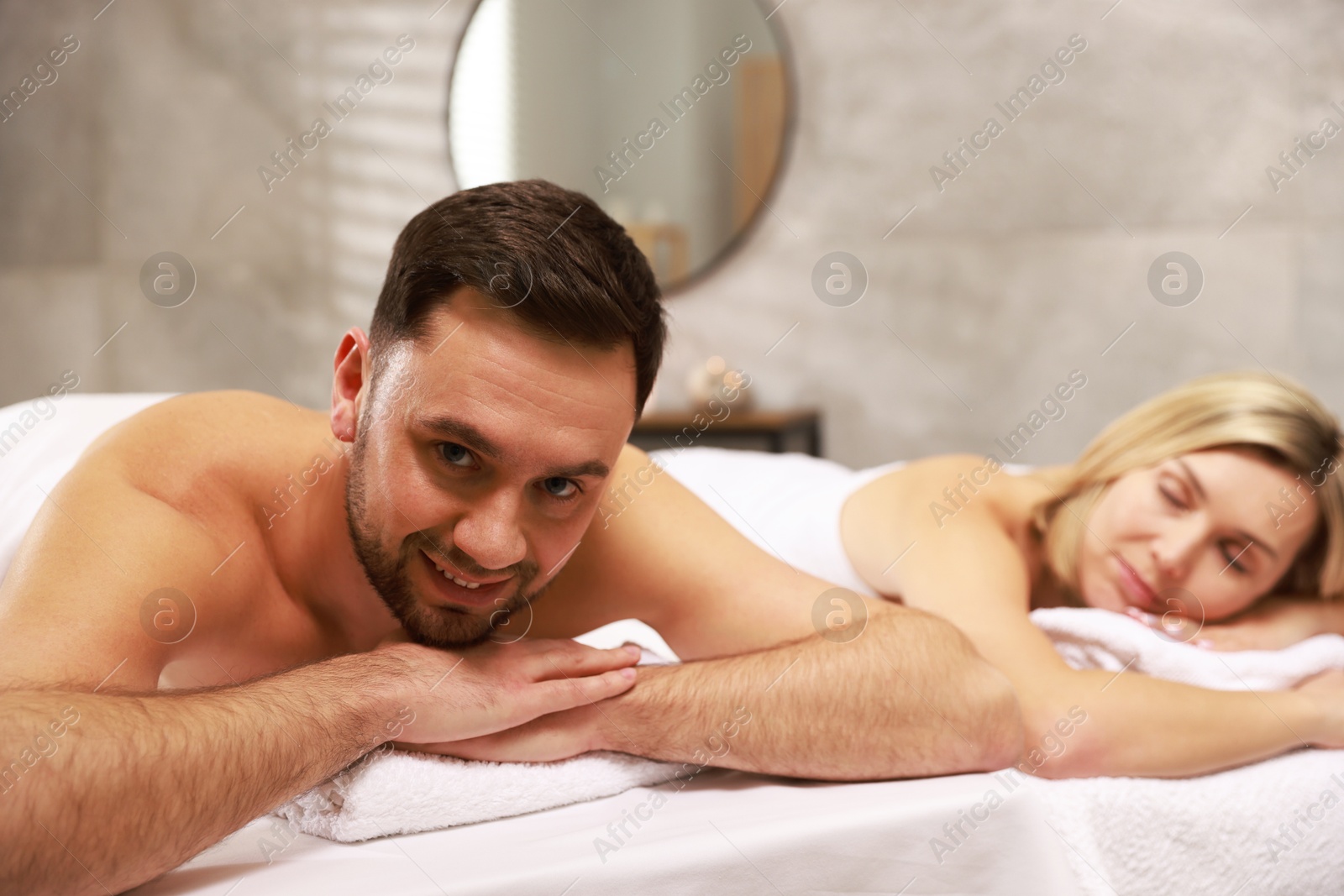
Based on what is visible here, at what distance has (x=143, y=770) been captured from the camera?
70 cm

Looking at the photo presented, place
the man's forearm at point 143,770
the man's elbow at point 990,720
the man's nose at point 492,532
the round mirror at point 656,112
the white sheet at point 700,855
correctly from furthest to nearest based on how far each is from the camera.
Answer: the round mirror at point 656,112 → the man's elbow at point 990,720 → the man's nose at point 492,532 → the white sheet at point 700,855 → the man's forearm at point 143,770

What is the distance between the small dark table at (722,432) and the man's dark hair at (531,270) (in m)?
1.56

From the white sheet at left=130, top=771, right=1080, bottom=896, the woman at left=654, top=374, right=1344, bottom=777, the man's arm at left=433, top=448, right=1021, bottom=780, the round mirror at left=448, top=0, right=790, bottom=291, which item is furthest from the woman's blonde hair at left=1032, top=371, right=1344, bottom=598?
the round mirror at left=448, top=0, right=790, bottom=291

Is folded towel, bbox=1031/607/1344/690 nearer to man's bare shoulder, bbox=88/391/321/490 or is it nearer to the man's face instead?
the man's face

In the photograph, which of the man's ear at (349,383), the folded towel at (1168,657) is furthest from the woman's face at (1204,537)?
the man's ear at (349,383)

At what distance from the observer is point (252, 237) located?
319cm

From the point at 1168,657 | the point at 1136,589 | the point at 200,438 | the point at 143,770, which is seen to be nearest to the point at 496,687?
the point at 143,770

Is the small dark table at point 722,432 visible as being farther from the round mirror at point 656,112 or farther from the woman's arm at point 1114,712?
the woman's arm at point 1114,712

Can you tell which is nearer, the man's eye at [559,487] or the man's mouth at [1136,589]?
the man's eye at [559,487]

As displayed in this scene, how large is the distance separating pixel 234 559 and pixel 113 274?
2.75 m

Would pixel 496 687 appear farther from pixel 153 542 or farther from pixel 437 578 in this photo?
pixel 153 542

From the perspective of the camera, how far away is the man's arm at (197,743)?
658mm

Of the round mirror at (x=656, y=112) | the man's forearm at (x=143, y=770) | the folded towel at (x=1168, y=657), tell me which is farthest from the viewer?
the round mirror at (x=656, y=112)

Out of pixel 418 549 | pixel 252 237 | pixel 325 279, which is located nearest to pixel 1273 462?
pixel 418 549
